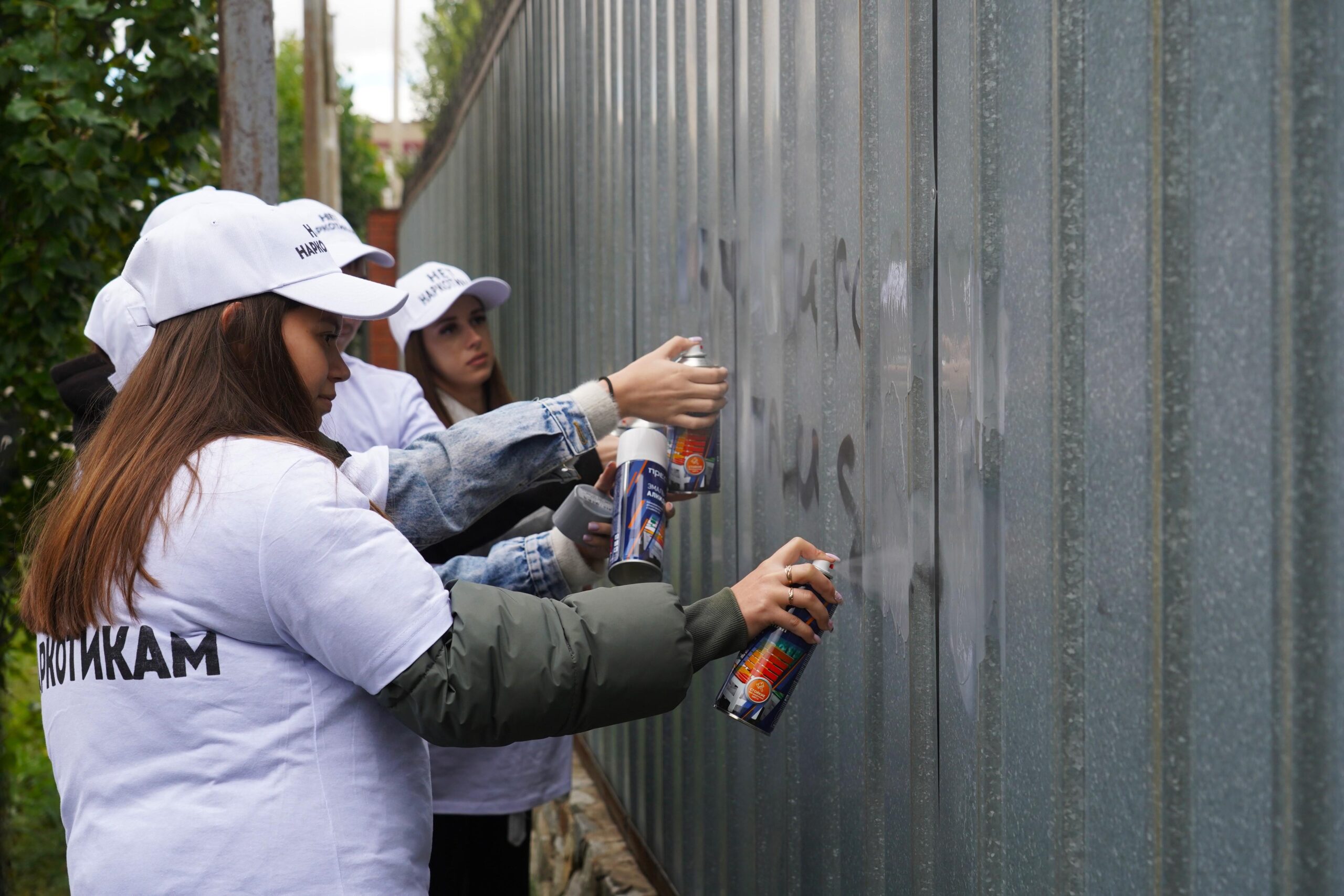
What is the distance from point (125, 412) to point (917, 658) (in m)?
1.27

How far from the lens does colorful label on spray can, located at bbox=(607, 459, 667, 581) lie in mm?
2240

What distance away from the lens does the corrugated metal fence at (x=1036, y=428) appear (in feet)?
3.89

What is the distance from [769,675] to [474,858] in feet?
5.39

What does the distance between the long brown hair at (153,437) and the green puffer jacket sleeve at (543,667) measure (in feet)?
1.17

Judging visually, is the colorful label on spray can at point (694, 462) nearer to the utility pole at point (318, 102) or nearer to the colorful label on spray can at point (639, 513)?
the colorful label on spray can at point (639, 513)

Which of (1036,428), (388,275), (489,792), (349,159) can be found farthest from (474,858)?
(349,159)

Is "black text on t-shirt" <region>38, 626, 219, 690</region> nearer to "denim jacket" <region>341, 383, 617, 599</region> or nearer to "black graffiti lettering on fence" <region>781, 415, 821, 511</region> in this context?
"denim jacket" <region>341, 383, 617, 599</region>

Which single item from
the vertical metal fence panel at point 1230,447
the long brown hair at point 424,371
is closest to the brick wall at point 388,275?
the long brown hair at point 424,371

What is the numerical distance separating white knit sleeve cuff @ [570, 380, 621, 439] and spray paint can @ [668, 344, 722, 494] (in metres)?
0.12

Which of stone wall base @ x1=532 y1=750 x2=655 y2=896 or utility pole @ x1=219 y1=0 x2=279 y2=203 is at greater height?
utility pole @ x1=219 y1=0 x2=279 y2=203

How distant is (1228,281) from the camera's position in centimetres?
125

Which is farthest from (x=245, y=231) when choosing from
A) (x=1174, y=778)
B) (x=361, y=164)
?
(x=361, y=164)

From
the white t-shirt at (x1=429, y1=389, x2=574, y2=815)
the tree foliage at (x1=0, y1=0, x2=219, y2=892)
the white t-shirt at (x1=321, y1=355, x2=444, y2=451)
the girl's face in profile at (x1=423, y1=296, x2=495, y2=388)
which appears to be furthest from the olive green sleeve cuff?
the tree foliage at (x1=0, y1=0, x2=219, y2=892)

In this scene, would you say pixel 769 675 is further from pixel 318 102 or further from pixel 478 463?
pixel 318 102
